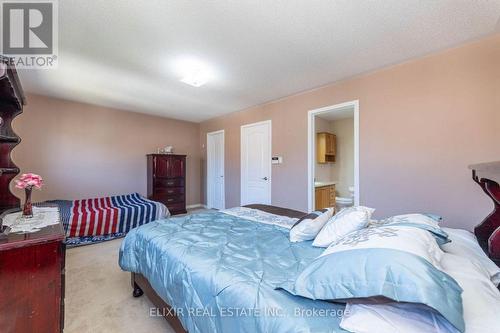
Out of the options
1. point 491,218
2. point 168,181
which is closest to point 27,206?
point 491,218

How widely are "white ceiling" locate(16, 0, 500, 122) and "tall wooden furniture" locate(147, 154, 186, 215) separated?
76.7 inches

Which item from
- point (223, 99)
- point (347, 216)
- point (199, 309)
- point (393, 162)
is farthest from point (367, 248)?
point (223, 99)

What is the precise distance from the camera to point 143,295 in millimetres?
2020

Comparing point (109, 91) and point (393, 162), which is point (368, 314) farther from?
point (109, 91)

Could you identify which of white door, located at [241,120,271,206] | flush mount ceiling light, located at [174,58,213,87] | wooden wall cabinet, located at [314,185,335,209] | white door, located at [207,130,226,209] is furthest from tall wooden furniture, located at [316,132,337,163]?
flush mount ceiling light, located at [174,58,213,87]

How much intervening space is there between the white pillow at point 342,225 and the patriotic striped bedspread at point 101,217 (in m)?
3.24

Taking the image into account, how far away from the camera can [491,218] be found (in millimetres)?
1306

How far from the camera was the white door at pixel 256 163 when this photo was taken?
13.9 ft

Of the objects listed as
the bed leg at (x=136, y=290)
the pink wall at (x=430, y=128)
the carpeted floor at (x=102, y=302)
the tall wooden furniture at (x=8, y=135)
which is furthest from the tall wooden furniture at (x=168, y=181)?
the pink wall at (x=430, y=128)

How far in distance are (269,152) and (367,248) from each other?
3387 mm

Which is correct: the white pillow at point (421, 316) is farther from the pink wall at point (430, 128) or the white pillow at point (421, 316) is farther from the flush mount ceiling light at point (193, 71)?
the flush mount ceiling light at point (193, 71)

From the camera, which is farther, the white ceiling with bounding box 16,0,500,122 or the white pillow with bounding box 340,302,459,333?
the white ceiling with bounding box 16,0,500,122

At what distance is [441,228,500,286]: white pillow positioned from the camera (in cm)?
98

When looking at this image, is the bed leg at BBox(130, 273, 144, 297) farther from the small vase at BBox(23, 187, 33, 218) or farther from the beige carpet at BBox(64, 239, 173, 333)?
the small vase at BBox(23, 187, 33, 218)
